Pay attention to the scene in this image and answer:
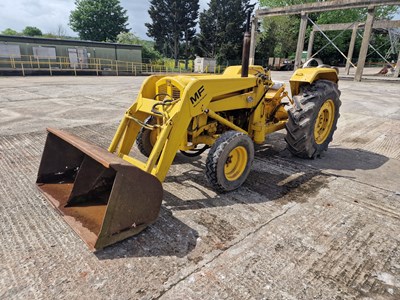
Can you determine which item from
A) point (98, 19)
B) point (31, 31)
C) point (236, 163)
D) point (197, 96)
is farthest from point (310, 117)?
point (31, 31)

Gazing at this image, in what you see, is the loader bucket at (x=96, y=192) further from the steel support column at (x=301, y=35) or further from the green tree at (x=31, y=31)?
the green tree at (x=31, y=31)

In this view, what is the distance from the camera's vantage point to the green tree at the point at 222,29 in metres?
37.7

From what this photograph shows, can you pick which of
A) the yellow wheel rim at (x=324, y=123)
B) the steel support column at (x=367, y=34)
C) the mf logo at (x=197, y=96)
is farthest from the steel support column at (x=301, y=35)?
the mf logo at (x=197, y=96)

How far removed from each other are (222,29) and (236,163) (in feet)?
128

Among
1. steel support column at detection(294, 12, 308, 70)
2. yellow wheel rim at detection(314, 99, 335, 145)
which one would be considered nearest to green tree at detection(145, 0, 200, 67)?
steel support column at detection(294, 12, 308, 70)

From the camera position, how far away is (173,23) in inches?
1756

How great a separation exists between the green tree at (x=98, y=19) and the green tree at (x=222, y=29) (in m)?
15.0

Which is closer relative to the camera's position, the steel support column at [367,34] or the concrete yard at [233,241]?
the concrete yard at [233,241]

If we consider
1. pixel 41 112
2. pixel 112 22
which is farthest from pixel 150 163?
pixel 112 22

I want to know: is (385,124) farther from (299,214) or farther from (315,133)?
(299,214)

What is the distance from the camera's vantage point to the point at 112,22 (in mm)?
46938

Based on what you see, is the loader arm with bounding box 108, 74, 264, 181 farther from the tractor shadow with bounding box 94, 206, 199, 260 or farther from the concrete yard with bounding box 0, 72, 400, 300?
the concrete yard with bounding box 0, 72, 400, 300

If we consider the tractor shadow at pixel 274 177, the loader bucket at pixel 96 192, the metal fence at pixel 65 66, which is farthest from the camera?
the metal fence at pixel 65 66

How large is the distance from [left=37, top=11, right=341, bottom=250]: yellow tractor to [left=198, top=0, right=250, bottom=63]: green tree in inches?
1375
